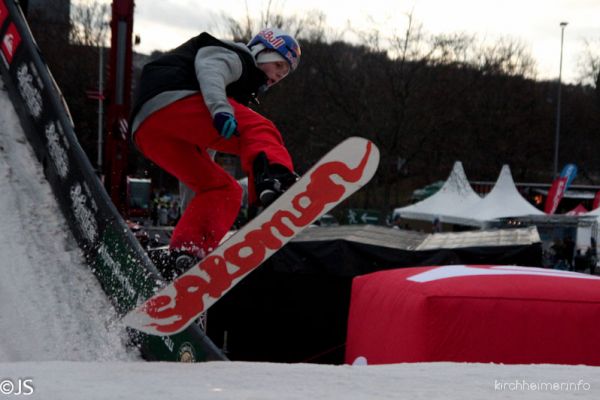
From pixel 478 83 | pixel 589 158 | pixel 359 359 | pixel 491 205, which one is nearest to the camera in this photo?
pixel 359 359

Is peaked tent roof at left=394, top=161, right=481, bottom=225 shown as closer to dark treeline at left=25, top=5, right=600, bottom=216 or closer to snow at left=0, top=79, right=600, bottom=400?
dark treeline at left=25, top=5, right=600, bottom=216

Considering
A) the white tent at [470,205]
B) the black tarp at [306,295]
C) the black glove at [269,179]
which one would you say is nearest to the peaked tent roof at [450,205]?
the white tent at [470,205]

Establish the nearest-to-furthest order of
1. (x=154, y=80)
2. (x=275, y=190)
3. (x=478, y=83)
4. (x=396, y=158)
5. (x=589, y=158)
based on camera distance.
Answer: (x=275, y=190) < (x=154, y=80) < (x=396, y=158) < (x=478, y=83) < (x=589, y=158)

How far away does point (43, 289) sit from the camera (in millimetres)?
5215

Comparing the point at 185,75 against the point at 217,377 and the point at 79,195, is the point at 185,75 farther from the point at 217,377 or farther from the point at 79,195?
the point at 79,195

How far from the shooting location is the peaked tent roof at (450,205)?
21141 millimetres

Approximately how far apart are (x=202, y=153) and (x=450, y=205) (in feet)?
58.2

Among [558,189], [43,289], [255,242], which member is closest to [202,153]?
[255,242]

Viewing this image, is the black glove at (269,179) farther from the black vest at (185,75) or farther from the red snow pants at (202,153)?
the black vest at (185,75)

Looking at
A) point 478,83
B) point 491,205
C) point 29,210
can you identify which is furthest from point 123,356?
point 478,83

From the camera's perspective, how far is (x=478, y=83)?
142 ft

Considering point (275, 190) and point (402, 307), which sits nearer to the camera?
point (275, 190)

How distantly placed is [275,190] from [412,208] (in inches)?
725

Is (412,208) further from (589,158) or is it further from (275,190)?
(589,158)
